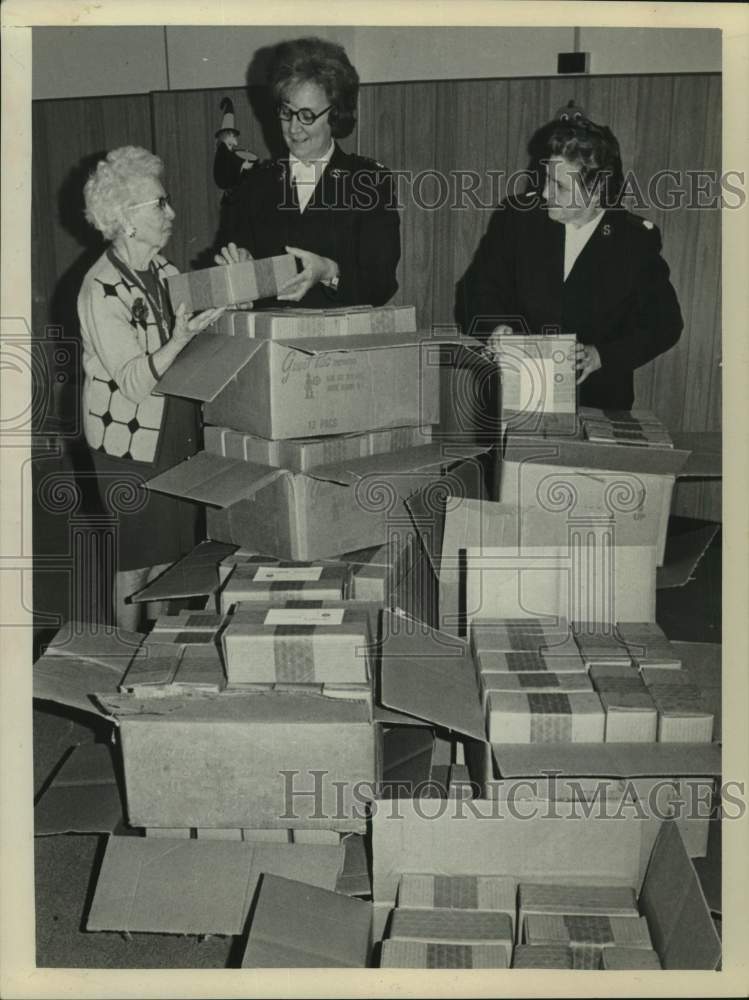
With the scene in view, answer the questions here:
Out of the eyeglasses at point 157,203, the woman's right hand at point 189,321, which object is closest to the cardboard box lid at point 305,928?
the woman's right hand at point 189,321

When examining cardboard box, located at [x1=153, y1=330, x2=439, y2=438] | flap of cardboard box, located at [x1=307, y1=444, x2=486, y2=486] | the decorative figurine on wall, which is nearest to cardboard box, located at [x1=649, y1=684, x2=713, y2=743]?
flap of cardboard box, located at [x1=307, y1=444, x2=486, y2=486]

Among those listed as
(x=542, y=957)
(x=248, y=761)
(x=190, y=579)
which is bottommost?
(x=542, y=957)

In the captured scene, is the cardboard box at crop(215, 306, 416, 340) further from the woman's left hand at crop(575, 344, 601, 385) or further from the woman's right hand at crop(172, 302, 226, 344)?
the woman's left hand at crop(575, 344, 601, 385)

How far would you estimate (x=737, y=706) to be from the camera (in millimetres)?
1527

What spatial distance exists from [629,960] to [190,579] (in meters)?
1.07

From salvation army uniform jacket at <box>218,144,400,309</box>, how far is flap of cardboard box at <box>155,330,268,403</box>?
40 centimetres

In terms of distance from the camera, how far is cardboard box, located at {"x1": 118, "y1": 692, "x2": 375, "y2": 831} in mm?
1591

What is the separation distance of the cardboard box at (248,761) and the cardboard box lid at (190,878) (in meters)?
0.05

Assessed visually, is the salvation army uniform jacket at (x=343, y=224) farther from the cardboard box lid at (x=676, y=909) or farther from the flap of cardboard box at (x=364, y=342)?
the cardboard box lid at (x=676, y=909)

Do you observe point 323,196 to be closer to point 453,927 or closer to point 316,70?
point 316,70

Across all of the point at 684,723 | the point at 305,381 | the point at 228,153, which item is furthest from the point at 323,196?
the point at 684,723

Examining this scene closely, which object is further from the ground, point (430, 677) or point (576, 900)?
point (430, 677)

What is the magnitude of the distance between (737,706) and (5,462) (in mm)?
1217

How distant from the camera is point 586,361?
2365 mm
